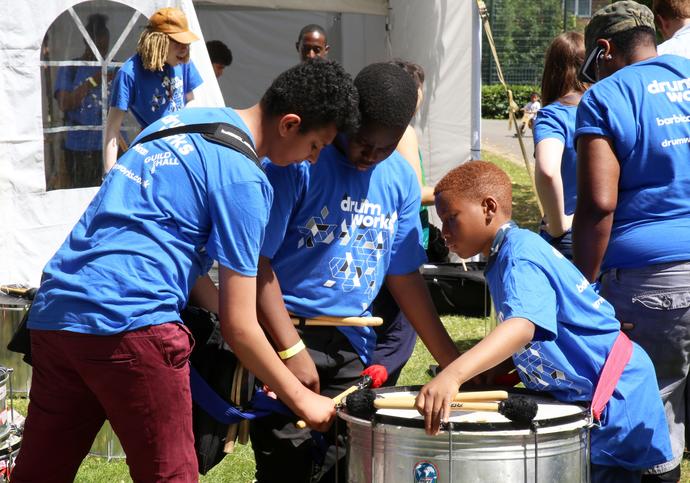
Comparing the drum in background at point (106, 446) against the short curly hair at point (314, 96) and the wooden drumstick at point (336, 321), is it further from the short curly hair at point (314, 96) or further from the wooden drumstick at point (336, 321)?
the short curly hair at point (314, 96)

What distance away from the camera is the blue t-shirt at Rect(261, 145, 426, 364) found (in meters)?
3.07

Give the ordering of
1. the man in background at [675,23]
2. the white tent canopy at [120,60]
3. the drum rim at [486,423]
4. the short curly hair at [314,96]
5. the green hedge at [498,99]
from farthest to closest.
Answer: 1. the green hedge at [498,99]
2. the white tent canopy at [120,60]
3. the man in background at [675,23]
4. the short curly hair at [314,96]
5. the drum rim at [486,423]

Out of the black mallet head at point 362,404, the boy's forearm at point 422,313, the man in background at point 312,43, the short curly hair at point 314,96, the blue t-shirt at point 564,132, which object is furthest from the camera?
the man in background at point 312,43

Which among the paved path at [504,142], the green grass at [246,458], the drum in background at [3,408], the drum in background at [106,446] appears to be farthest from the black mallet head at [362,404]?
the paved path at [504,142]

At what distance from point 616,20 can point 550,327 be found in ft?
4.46

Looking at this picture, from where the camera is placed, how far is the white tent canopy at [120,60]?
6820mm

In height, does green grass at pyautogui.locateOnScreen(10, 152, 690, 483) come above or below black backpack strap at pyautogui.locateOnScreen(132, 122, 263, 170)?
below

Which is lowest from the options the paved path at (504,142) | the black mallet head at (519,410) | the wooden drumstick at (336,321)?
the paved path at (504,142)

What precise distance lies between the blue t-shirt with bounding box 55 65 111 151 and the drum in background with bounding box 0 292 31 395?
2.05m

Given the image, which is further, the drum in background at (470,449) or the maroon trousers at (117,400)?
the maroon trousers at (117,400)

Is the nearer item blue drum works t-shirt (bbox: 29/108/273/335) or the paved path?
blue drum works t-shirt (bbox: 29/108/273/335)

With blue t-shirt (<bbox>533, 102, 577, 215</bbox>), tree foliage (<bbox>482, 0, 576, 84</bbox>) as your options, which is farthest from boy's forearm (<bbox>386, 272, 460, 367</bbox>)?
tree foliage (<bbox>482, 0, 576, 84</bbox>)

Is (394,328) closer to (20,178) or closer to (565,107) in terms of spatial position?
(565,107)

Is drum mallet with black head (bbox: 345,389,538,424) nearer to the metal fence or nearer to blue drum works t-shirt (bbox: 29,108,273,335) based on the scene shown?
blue drum works t-shirt (bbox: 29,108,273,335)
